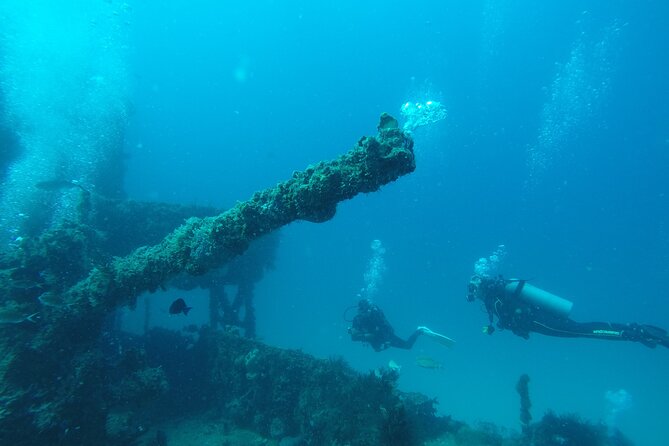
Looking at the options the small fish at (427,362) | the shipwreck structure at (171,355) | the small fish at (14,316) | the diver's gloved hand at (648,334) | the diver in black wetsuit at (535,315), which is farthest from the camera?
the small fish at (427,362)

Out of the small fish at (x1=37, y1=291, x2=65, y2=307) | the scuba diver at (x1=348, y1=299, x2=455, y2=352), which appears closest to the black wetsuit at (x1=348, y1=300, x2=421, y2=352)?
the scuba diver at (x1=348, y1=299, x2=455, y2=352)

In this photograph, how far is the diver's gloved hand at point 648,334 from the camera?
13.1m

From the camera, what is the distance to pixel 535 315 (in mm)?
14195

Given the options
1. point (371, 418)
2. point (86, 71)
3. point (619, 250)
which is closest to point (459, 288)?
point (619, 250)

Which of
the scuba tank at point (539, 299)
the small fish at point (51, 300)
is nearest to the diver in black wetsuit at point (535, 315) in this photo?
the scuba tank at point (539, 299)

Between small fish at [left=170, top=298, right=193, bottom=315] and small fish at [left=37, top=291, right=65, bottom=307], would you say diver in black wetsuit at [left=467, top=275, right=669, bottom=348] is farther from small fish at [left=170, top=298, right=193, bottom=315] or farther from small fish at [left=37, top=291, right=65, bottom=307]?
small fish at [left=37, top=291, right=65, bottom=307]

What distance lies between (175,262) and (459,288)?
9713 cm

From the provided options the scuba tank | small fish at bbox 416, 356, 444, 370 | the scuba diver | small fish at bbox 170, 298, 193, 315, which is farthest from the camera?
the scuba diver

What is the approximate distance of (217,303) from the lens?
1652cm

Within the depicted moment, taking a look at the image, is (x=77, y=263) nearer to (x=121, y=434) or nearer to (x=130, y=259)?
(x=130, y=259)

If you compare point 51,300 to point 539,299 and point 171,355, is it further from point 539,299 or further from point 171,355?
point 539,299

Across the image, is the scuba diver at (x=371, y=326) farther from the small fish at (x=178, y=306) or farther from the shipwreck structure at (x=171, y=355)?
the small fish at (x=178, y=306)

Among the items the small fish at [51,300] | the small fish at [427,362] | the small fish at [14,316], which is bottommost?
the small fish at [427,362]

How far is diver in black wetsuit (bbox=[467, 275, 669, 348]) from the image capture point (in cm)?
1350
